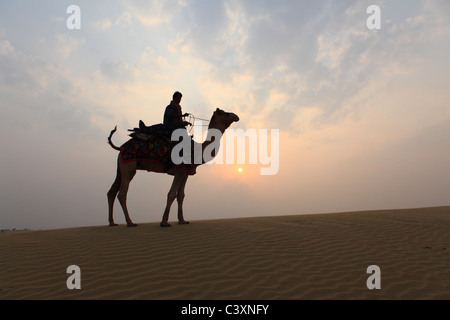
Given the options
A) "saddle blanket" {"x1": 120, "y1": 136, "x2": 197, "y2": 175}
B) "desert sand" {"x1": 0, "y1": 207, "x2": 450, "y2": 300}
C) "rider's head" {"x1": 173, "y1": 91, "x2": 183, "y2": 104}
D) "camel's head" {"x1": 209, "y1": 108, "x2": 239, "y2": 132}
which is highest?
"rider's head" {"x1": 173, "y1": 91, "x2": 183, "y2": 104}

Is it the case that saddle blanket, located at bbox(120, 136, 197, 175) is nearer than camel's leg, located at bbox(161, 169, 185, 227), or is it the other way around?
camel's leg, located at bbox(161, 169, 185, 227)

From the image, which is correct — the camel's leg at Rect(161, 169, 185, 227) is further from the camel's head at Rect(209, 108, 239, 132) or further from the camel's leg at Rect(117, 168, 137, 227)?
the camel's head at Rect(209, 108, 239, 132)

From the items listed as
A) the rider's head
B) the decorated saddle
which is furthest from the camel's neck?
the rider's head

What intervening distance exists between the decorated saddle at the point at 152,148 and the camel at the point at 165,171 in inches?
6.1

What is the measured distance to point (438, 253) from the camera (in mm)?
7328

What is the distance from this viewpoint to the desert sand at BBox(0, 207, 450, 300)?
5203 mm

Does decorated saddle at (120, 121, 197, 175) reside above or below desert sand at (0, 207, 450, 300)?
above

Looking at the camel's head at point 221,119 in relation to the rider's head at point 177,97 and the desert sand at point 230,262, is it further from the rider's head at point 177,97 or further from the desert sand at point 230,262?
the desert sand at point 230,262

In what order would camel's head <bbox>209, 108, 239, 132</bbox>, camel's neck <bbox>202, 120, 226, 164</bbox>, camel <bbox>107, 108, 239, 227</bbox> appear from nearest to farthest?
camel <bbox>107, 108, 239, 227</bbox> < camel's neck <bbox>202, 120, 226, 164</bbox> < camel's head <bbox>209, 108, 239, 132</bbox>

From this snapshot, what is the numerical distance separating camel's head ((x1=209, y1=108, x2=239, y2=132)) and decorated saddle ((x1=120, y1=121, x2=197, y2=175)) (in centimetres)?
91

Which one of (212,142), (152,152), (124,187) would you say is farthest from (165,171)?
(212,142)
